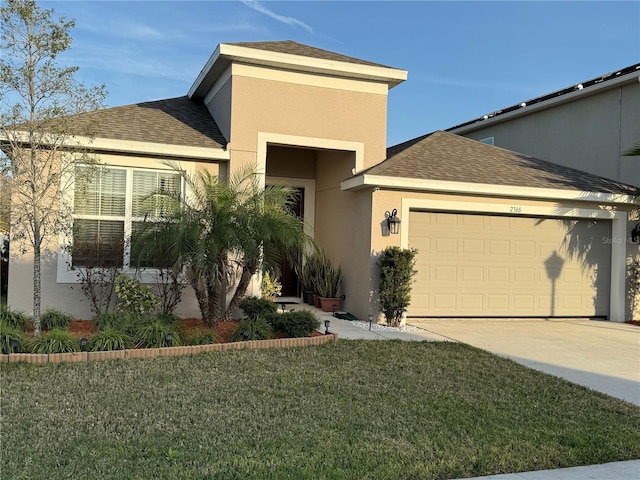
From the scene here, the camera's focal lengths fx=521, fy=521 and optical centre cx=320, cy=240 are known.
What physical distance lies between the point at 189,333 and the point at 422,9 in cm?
976

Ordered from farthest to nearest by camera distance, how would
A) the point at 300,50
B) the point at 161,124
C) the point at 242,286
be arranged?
the point at 300,50, the point at 161,124, the point at 242,286

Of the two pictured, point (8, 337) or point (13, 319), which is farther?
point (13, 319)

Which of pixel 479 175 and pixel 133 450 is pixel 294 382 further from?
pixel 479 175

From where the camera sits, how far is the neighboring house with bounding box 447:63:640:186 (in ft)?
44.6

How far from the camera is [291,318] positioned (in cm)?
813

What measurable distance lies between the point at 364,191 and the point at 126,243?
476 cm

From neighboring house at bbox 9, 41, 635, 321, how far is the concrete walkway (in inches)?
26.5

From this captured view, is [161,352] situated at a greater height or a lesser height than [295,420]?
greater

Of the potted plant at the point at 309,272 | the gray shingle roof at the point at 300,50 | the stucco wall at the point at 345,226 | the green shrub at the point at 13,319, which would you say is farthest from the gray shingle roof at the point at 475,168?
the green shrub at the point at 13,319

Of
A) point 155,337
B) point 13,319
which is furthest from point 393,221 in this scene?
point 13,319

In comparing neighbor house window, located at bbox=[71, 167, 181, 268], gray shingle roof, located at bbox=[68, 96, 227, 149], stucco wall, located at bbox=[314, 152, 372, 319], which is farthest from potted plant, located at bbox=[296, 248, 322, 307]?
neighbor house window, located at bbox=[71, 167, 181, 268]

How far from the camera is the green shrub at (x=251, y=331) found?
25.3 ft

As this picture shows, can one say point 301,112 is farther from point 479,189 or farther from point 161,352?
point 161,352

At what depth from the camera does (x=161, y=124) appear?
34.7ft
